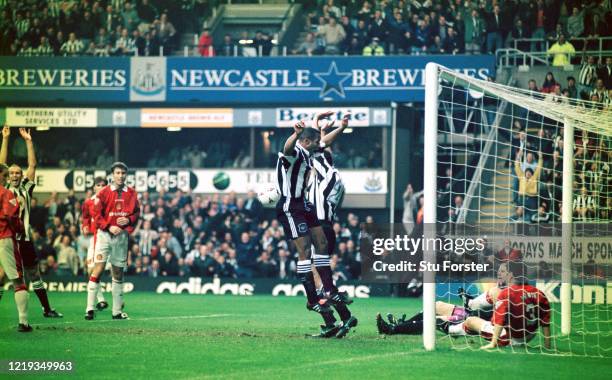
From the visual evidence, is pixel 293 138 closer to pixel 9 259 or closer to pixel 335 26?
pixel 9 259

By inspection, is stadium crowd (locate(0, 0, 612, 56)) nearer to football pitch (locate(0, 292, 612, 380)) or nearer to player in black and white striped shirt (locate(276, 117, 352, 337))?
football pitch (locate(0, 292, 612, 380))

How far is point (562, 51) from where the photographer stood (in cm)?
2612

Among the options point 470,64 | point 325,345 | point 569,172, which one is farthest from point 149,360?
point 470,64

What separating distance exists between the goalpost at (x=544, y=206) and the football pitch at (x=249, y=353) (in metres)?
0.79

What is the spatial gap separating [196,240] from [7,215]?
533 inches

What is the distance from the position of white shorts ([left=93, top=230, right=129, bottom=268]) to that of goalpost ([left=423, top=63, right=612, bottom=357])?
16.6 feet

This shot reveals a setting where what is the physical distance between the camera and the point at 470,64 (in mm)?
25859

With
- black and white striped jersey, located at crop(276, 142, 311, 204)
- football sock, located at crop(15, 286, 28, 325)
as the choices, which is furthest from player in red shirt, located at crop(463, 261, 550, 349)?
football sock, located at crop(15, 286, 28, 325)

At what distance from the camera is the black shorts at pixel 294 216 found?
13055mm

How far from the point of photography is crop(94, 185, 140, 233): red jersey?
1567 centimetres

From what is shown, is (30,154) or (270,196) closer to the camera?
(270,196)

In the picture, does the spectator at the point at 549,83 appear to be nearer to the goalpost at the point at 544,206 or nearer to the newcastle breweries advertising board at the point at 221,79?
the goalpost at the point at 544,206

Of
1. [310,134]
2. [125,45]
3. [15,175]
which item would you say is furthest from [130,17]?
[310,134]

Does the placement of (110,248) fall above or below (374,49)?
below
